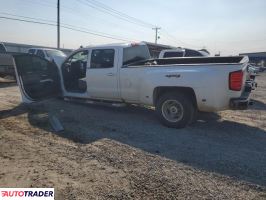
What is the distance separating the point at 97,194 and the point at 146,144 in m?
2.16

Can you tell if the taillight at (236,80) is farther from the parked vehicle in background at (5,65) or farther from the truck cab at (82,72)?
the parked vehicle in background at (5,65)

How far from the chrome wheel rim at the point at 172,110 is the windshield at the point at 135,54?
5.93 ft

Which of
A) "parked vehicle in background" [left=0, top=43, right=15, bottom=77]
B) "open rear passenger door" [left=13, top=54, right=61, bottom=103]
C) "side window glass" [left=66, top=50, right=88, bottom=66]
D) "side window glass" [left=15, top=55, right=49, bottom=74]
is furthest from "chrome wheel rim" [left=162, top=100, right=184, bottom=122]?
Answer: "parked vehicle in background" [left=0, top=43, right=15, bottom=77]

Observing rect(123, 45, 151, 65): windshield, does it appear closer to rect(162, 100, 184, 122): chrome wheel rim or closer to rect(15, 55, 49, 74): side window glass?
rect(162, 100, 184, 122): chrome wheel rim

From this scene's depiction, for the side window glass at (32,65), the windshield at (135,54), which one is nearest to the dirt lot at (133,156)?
the side window glass at (32,65)

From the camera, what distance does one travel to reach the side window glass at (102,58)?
27.7 feet

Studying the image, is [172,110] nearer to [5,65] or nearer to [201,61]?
[201,61]

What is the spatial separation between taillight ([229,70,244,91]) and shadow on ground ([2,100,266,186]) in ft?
3.41

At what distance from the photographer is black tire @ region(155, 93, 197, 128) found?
6969 mm

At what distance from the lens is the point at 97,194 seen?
3967mm

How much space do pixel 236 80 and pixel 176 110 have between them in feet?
5.01

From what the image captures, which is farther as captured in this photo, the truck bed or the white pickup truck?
the truck bed

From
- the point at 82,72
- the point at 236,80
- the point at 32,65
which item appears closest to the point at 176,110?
the point at 236,80

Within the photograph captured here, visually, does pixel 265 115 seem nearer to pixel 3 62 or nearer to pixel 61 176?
pixel 61 176
